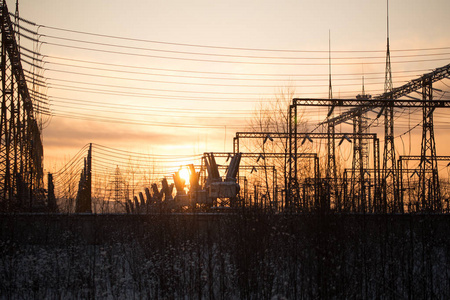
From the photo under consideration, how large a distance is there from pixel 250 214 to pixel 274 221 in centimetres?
105

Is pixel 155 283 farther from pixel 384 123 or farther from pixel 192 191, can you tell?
pixel 384 123

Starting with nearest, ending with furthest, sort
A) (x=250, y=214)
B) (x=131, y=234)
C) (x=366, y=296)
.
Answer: (x=366, y=296) < (x=250, y=214) < (x=131, y=234)

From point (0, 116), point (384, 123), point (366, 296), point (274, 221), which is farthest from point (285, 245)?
point (384, 123)

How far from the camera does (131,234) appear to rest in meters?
13.3

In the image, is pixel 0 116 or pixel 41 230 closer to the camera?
pixel 41 230

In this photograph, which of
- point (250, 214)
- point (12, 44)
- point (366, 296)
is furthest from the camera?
point (12, 44)

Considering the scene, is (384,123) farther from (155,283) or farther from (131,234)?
(155,283)

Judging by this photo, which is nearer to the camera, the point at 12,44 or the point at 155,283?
the point at 155,283

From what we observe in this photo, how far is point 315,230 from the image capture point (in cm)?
A: 840

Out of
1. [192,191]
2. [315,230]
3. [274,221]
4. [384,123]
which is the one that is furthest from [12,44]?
[384,123]

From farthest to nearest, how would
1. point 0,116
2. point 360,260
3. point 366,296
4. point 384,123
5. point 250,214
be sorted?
point 384,123
point 0,116
point 250,214
point 360,260
point 366,296

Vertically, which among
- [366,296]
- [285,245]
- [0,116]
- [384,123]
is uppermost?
[384,123]

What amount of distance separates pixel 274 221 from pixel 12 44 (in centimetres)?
1428

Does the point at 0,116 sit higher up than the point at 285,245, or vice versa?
the point at 0,116
